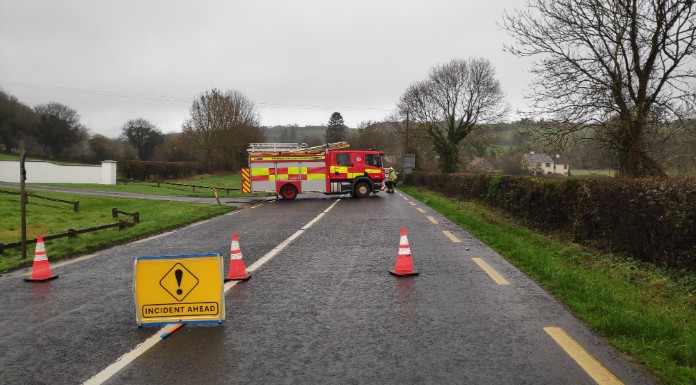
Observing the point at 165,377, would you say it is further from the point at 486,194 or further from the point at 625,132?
the point at 486,194

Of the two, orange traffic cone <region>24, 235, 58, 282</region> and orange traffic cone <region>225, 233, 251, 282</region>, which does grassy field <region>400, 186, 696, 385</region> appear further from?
orange traffic cone <region>24, 235, 58, 282</region>

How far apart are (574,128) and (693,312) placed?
10729 mm

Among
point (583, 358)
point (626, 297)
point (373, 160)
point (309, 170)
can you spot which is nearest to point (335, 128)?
point (373, 160)

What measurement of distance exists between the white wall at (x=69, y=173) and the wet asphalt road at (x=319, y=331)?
1232 inches

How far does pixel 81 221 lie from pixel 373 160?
15729 mm

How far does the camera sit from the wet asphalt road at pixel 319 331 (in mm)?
3520

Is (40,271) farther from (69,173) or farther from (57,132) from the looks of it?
(57,132)

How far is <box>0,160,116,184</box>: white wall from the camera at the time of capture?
3600 cm

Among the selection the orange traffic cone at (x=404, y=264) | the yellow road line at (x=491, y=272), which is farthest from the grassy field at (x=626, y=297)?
the orange traffic cone at (x=404, y=264)

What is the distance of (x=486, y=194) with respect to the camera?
20.2 meters

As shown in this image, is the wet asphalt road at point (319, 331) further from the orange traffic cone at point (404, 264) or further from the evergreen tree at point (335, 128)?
the evergreen tree at point (335, 128)

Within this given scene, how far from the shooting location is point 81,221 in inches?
615

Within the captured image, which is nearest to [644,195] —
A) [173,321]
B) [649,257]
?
[649,257]

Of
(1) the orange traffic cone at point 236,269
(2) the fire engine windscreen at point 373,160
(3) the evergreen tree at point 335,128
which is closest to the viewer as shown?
(1) the orange traffic cone at point 236,269
